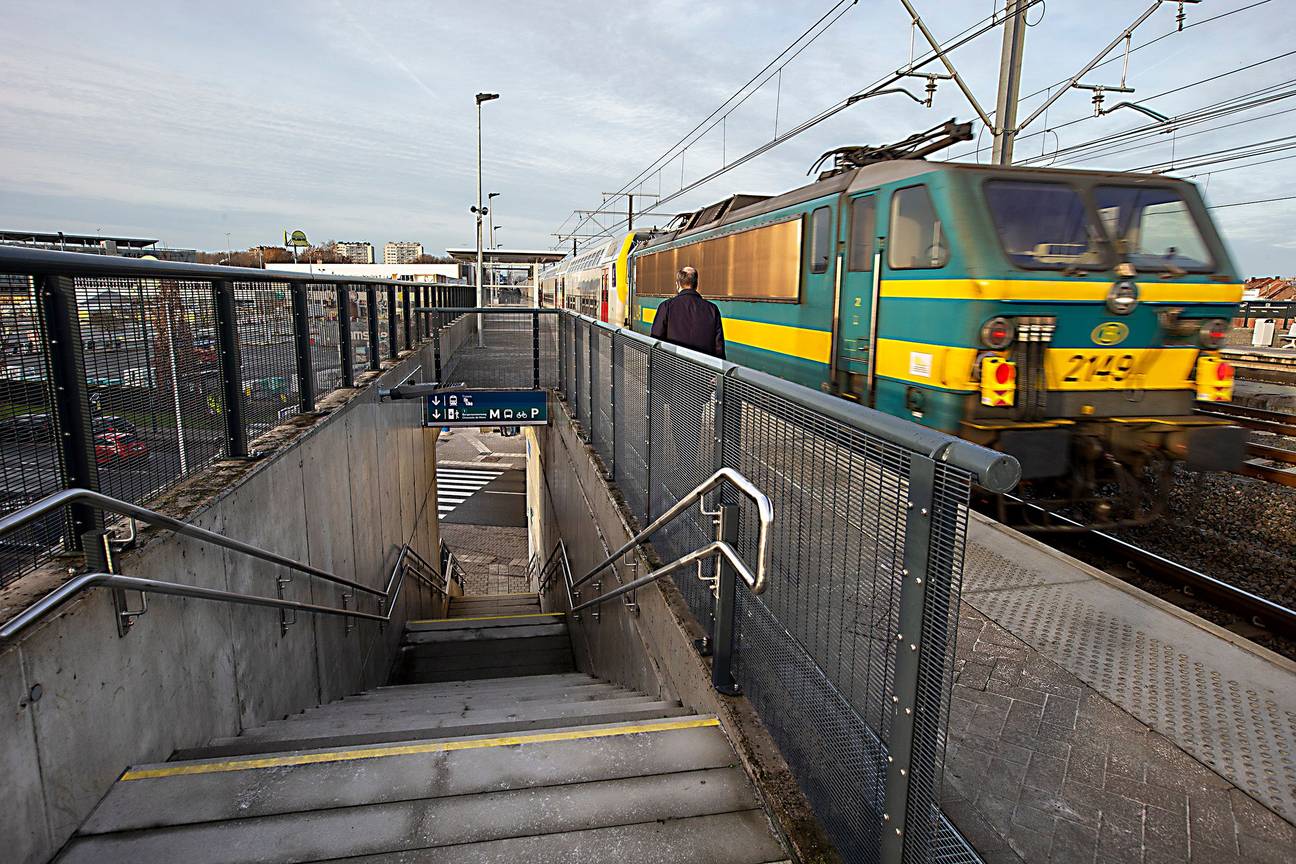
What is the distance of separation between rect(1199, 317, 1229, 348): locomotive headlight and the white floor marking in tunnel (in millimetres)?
28308

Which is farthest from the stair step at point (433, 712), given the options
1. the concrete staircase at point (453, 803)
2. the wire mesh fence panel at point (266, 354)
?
the wire mesh fence panel at point (266, 354)

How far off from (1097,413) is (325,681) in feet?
22.7

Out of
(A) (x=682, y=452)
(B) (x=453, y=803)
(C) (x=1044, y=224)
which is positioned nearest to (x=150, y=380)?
(B) (x=453, y=803)

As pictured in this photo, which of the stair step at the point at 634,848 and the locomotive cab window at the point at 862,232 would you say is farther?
the locomotive cab window at the point at 862,232

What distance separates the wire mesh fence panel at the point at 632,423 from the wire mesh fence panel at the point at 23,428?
339 centimetres

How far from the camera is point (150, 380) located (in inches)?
153

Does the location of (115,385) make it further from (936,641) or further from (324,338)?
(324,338)

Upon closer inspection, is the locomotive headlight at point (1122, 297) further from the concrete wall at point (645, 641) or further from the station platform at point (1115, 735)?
the concrete wall at point (645, 641)

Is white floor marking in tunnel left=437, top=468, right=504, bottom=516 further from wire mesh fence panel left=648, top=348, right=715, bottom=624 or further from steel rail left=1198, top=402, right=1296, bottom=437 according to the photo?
wire mesh fence panel left=648, top=348, right=715, bottom=624

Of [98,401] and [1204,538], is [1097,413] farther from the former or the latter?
[98,401]

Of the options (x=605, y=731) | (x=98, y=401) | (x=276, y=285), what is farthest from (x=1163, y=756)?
(x=276, y=285)

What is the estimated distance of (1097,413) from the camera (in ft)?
20.3

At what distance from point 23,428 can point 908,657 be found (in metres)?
3.32

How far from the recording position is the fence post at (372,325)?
10141 mm
